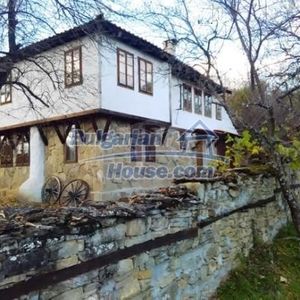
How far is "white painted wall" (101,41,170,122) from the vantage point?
9.74m

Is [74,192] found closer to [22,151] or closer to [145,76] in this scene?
[22,151]

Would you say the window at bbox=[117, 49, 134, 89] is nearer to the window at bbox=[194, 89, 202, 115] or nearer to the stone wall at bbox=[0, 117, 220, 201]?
the stone wall at bbox=[0, 117, 220, 201]

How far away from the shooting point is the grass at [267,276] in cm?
478

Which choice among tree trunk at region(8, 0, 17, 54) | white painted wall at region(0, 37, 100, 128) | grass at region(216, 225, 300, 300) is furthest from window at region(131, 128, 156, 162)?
grass at region(216, 225, 300, 300)

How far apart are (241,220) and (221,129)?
450 inches

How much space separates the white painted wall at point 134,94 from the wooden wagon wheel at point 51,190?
3.06 meters

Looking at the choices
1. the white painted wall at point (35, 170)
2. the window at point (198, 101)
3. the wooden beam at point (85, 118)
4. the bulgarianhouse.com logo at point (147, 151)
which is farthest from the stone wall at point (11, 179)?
the window at point (198, 101)

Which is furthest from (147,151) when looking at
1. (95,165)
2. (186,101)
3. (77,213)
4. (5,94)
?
(77,213)

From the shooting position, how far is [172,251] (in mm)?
3963

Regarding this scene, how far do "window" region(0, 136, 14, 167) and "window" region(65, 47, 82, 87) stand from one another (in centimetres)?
442

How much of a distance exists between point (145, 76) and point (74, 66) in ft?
7.50

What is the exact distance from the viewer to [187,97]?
555 inches

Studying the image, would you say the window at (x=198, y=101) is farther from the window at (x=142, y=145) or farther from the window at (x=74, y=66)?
the window at (x=74, y=66)

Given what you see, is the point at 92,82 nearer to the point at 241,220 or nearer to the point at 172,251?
the point at 241,220
